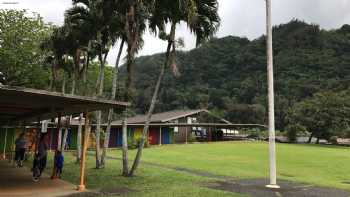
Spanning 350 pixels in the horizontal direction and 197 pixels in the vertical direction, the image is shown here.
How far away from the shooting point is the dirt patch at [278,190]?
445 inches

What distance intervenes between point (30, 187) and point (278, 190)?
24.5 ft

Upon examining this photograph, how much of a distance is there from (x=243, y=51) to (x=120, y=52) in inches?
2249

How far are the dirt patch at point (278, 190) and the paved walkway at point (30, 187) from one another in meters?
4.48

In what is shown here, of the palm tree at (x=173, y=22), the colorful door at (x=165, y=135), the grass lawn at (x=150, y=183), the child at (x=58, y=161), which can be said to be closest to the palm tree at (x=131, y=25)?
the palm tree at (x=173, y=22)

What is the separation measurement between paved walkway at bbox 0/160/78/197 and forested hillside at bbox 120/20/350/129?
4314cm

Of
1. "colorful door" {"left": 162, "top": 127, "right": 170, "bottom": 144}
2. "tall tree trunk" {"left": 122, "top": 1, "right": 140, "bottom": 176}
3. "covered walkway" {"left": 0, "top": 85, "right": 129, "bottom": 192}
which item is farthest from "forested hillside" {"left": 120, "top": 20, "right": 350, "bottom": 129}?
"covered walkway" {"left": 0, "top": 85, "right": 129, "bottom": 192}

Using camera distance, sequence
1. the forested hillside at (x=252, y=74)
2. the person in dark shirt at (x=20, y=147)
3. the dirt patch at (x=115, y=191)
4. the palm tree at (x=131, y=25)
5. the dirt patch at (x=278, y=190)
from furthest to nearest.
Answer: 1. the forested hillside at (x=252, y=74)
2. the person in dark shirt at (x=20, y=147)
3. the palm tree at (x=131, y=25)
4. the dirt patch at (x=278, y=190)
5. the dirt patch at (x=115, y=191)

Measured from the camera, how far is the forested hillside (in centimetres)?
5984

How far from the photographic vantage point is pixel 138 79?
68375 mm

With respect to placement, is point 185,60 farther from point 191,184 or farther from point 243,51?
point 191,184

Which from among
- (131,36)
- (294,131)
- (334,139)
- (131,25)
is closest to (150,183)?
(131,36)

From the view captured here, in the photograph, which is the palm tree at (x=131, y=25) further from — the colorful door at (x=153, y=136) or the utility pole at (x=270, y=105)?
the colorful door at (x=153, y=136)

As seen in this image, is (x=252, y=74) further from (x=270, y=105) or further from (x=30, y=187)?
(x=30, y=187)

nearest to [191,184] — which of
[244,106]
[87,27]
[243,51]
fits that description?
[87,27]
